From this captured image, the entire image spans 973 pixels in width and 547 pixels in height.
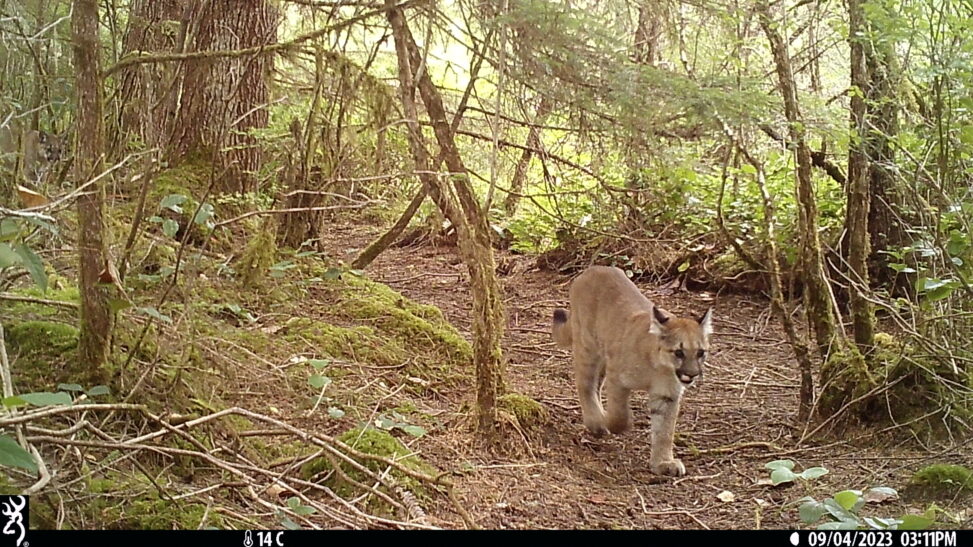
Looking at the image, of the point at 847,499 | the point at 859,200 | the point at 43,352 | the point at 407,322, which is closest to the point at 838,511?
the point at 847,499

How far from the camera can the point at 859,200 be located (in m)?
6.36

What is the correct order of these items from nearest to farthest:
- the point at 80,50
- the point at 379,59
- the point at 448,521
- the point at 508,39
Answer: the point at 80,50 → the point at 448,521 → the point at 508,39 → the point at 379,59

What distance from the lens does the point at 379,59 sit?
7.89 m

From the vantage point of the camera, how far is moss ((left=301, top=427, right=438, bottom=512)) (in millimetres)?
4383

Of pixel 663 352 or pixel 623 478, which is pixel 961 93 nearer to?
pixel 663 352

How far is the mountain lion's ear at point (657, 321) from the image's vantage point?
20.1ft

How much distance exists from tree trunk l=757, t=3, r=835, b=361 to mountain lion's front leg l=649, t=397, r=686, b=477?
125 centimetres

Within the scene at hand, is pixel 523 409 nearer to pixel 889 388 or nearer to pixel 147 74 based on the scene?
pixel 889 388

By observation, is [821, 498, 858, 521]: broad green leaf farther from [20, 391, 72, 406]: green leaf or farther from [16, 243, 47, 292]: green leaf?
[16, 243, 47, 292]: green leaf

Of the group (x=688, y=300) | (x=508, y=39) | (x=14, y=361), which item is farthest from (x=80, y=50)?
(x=688, y=300)

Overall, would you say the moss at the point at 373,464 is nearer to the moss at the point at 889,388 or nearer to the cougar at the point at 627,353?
the cougar at the point at 627,353

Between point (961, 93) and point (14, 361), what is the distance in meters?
5.18

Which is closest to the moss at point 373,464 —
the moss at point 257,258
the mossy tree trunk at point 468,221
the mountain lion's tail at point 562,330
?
the mossy tree trunk at point 468,221

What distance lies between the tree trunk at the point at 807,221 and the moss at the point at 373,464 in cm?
306
